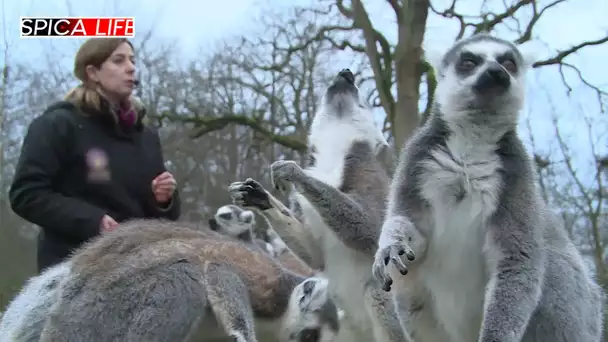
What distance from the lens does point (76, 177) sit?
351 cm

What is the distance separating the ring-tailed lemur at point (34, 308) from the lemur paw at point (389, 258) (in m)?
1.46

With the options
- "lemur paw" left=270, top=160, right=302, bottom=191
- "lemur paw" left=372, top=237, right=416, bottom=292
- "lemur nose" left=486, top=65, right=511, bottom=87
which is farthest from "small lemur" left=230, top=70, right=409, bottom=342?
"lemur nose" left=486, top=65, right=511, bottom=87

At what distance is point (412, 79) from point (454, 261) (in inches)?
336

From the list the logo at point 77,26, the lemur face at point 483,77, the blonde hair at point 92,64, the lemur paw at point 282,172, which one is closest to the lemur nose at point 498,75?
the lemur face at point 483,77

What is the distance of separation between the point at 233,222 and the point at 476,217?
218 inches

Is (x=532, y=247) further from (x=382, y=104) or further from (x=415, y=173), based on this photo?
(x=382, y=104)

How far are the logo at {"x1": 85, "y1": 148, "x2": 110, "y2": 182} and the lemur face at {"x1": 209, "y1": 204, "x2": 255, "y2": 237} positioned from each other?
4169 mm

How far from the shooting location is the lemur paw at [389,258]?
90.6 inches

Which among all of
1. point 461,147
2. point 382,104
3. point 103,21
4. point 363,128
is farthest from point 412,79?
point 461,147

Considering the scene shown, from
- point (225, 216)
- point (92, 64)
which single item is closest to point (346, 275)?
point (92, 64)

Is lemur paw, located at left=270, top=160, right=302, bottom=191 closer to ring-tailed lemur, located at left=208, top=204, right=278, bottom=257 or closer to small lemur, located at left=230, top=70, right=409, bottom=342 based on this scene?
small lemur, located at left=230, top=70, right=409, bottom=342

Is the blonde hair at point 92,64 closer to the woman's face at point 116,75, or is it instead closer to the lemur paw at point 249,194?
the woman's face at point 116,75

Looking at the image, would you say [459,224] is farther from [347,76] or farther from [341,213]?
[347,76]

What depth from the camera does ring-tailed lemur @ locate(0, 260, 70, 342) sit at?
307cm
